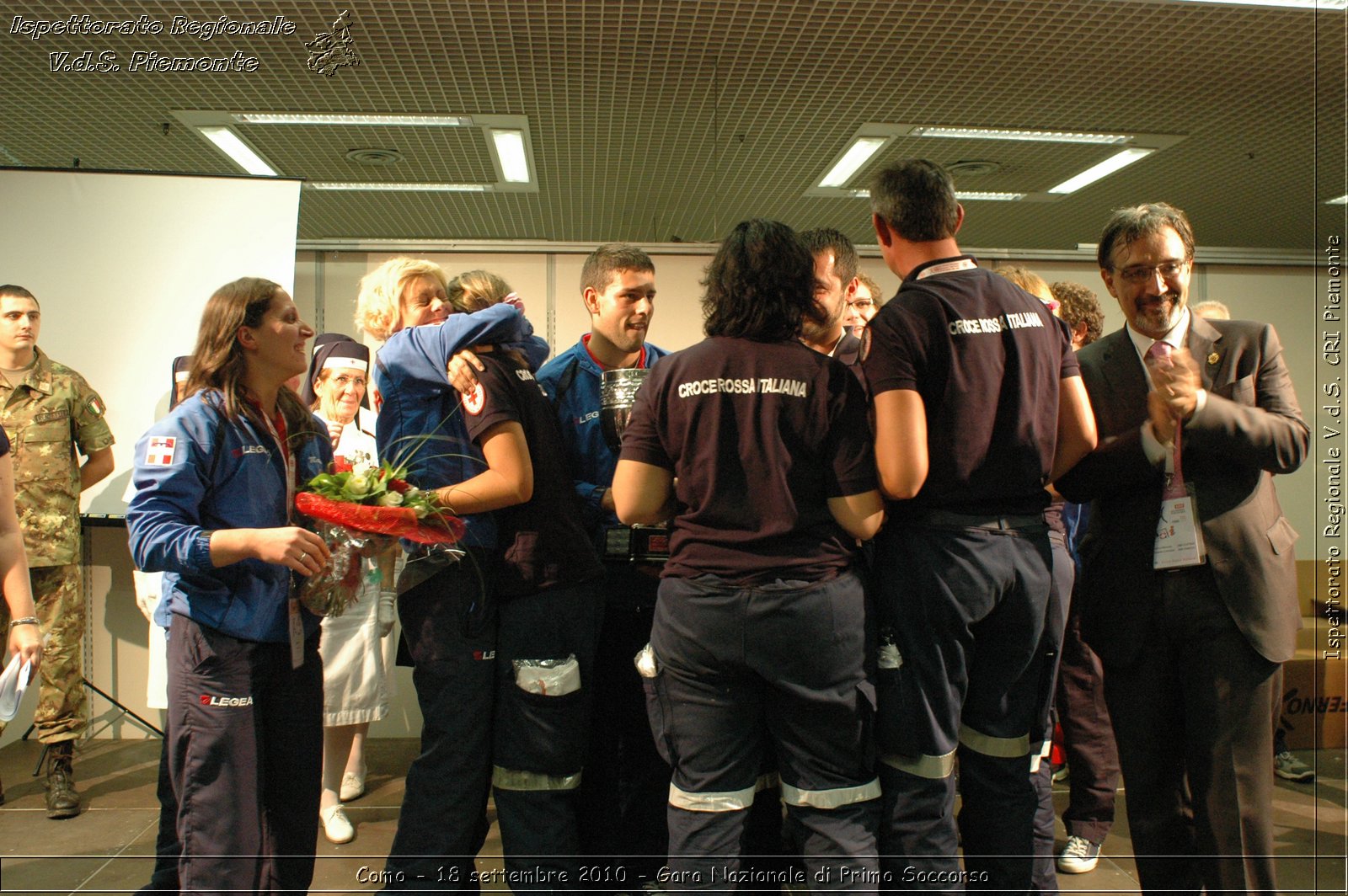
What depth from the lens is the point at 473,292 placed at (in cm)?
245

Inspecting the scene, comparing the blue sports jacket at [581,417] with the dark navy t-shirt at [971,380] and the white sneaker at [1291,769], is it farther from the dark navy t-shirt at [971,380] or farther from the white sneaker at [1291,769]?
the white sneaker at [1291,769]

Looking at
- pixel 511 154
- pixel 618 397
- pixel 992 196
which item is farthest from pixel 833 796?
pixel 992 196

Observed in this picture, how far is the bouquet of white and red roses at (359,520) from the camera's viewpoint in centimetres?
200

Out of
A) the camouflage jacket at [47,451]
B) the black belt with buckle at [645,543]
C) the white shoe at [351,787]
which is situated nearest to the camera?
the black belt with buckle at [645,543]

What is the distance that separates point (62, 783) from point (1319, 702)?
5.20 metres

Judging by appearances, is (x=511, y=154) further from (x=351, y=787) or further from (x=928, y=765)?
(x=928, y=765)

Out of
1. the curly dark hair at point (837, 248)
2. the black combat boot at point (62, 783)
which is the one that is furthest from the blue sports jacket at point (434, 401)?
the black combat boot at point (62, 783)

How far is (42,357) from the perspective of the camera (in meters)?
3.82

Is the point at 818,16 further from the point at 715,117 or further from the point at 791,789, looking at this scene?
the point at 791,789

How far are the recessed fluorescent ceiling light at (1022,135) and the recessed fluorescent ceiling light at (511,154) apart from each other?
2585mm

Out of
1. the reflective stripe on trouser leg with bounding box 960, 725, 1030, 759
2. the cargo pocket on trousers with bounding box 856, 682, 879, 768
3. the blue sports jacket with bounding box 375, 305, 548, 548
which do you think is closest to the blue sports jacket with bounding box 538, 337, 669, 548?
the blue sports jacket with bounding box 375, 305, 548, 548

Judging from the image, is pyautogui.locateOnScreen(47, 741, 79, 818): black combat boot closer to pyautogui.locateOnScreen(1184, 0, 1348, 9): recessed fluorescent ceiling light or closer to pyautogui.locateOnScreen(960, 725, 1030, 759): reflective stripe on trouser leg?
pyautogui.locateOnScreen(960, 725, 1030, 759): reflective stripe on trouser leg

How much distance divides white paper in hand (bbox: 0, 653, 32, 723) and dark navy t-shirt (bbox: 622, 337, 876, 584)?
1432 mm

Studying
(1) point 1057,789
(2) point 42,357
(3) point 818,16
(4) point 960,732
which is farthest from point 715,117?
(4) point 960,732
